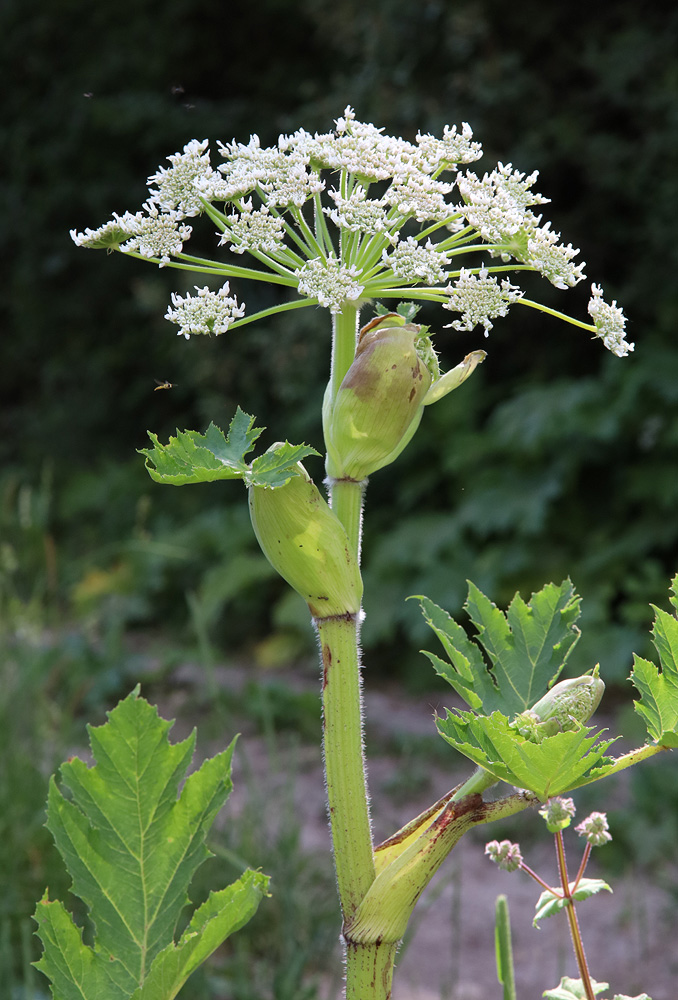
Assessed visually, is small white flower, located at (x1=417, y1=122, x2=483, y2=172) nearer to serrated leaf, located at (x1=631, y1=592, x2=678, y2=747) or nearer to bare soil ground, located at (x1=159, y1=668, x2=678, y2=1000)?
serrated leaf, located at (x1=631, y1=592, x2=678, y2=747)

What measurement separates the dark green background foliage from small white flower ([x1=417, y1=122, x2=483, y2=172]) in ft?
7.16

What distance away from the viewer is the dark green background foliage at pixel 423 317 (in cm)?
408

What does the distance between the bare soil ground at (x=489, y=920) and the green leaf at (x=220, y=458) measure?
1.01 metres

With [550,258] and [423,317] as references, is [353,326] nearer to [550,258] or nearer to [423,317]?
[550,258]

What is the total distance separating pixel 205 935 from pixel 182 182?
51cm

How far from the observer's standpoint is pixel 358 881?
633mm

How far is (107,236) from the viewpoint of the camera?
674mm

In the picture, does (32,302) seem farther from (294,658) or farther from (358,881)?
(358,881)

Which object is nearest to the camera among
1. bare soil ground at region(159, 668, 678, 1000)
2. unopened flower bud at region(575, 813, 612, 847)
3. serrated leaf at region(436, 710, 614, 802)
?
serrated leaf at region(436, 710, 614, 802)

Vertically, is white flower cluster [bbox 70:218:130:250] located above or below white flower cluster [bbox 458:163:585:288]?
above

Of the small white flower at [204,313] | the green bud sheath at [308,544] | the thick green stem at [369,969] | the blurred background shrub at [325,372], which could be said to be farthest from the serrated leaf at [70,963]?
the blurred background shrub at [325,372]

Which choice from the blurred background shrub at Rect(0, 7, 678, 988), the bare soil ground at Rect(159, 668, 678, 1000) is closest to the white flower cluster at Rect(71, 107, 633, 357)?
the bare soil ground at Rect(159, 668, 678, 1000)

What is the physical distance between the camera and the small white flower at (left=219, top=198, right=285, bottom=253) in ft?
2.07

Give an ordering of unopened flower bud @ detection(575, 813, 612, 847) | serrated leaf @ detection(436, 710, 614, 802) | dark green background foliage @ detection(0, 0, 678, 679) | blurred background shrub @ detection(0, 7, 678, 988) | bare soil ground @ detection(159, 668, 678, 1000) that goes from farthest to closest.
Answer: dark green background foliage @ detection(0, 0, 678, 679) → blurred background shrub @ detection(0, 7, 678, 988) → bare soil ground @ detection(159, 668, 678, 1000) → unopened flower bud @ detection(575, 813, 612, 847) → serrated leaf @ detection(436, 710, 614, 802)
